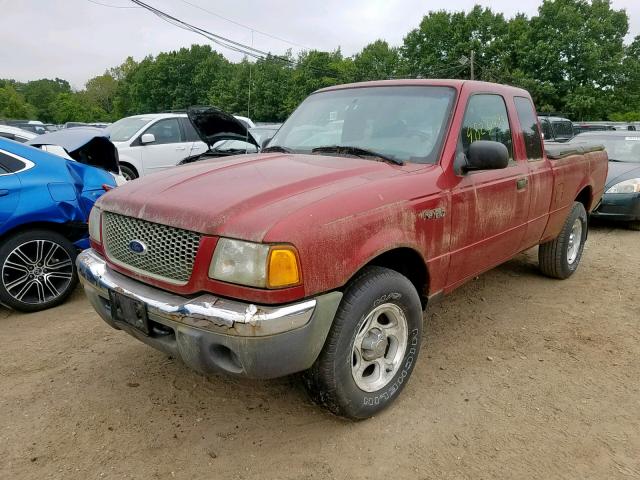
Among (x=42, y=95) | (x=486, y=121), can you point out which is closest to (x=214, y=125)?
(x=486, y=121)

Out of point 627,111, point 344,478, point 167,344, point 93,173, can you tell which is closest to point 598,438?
point 344,478

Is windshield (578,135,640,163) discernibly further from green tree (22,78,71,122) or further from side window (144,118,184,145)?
green tree (22,78,71,122)

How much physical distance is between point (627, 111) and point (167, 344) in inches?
1881

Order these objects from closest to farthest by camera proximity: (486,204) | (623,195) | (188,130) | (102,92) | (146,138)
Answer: (486,204)
(623,195)
(146,138)
(188,130)
(102,92)

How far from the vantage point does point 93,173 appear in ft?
15.9

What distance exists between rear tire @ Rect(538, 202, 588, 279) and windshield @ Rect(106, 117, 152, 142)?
778 centimetres

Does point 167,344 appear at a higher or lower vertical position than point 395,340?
higher

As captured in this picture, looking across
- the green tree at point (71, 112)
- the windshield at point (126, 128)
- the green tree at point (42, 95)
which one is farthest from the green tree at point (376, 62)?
the green tree at point (42, 95)

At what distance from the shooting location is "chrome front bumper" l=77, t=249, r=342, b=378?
2.17 meters

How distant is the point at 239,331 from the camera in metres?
2.16

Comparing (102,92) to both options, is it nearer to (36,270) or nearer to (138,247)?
(36,270)

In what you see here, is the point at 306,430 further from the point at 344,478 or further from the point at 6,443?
the point at 6,443

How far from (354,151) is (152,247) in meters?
1.47

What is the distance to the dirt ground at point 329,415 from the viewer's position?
2465 mm
